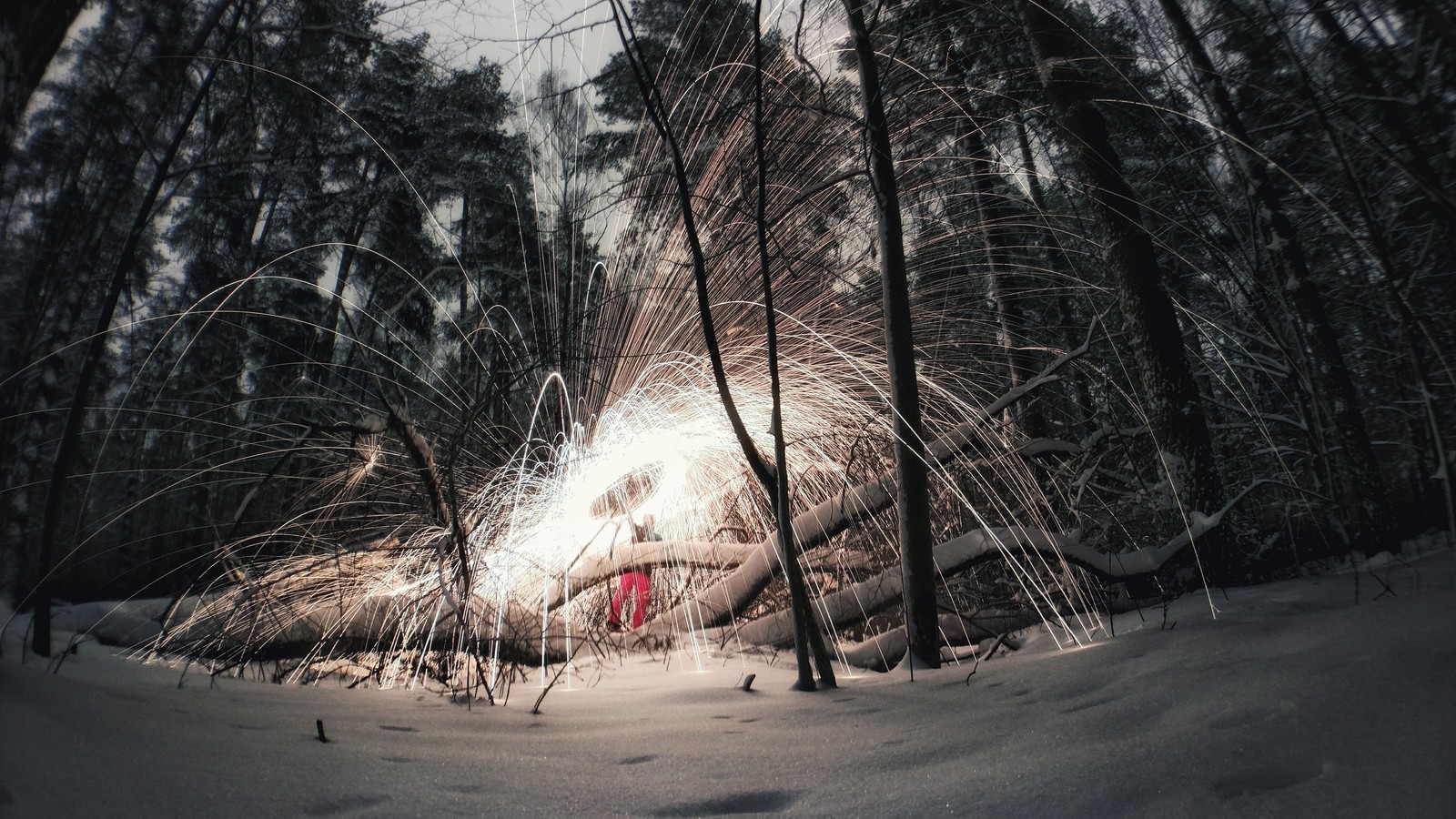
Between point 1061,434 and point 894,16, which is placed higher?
point 894,16

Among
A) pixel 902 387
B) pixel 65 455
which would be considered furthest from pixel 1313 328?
pixel 65 455

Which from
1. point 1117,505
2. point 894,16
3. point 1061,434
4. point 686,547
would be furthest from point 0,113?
point 1061,434

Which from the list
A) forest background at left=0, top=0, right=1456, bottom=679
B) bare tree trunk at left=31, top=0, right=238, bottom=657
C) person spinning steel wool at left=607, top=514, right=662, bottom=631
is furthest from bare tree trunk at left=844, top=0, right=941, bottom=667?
bare tree trunk at left=31, top=0, right=238, bottom=657

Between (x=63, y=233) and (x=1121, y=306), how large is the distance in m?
7.78

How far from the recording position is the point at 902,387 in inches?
126

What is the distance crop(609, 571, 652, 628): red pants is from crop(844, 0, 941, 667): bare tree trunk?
6.52ft

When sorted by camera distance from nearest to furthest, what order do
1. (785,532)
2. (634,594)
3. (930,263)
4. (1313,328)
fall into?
(785,532)
(634,594)
(1313,328)
(930,263)

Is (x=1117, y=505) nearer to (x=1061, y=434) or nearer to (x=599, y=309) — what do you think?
(x=1061, y=434)

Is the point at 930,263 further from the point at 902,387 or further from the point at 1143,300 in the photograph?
the point at 902,387

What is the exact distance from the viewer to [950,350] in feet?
22.1

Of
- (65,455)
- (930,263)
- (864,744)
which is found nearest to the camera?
(864,744)

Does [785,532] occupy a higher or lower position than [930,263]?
lower

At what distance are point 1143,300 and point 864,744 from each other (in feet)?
14.1

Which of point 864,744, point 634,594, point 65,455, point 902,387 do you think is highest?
point 902,387
